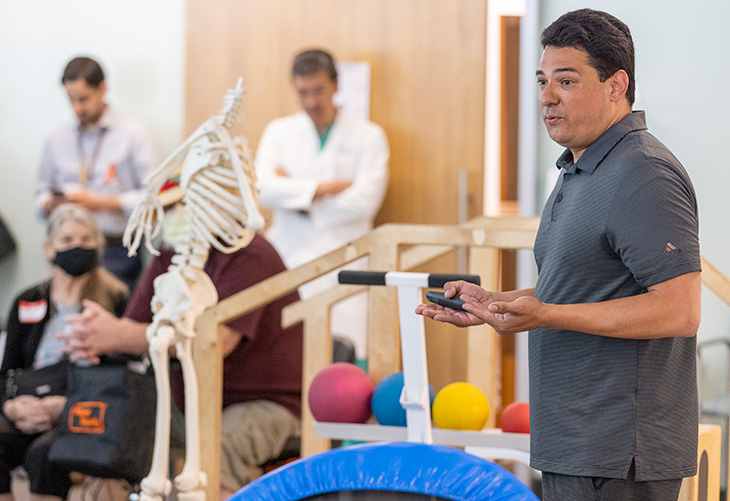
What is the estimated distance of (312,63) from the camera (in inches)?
168

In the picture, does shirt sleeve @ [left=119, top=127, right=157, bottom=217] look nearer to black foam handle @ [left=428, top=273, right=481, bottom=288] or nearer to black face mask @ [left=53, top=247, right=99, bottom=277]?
black face mask @ [left=53, top=247, right=99, bottom=277]

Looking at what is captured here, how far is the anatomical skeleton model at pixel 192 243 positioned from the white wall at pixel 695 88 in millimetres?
953

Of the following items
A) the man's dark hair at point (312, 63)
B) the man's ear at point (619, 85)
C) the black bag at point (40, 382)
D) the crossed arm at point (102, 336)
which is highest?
the man's dark hair at point (312, 63)

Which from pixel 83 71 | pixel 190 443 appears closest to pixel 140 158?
pixel 83 71

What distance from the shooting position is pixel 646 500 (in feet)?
4.76

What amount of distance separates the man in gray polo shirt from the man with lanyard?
3.44 meters

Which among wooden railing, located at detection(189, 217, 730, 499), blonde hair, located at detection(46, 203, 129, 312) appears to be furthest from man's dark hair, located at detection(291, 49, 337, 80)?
wooden railing, located at detection(189, 217, 730, 499)

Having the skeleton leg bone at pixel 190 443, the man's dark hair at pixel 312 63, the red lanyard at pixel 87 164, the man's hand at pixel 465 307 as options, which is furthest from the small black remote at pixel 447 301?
the red lanyard at pixel 87 164

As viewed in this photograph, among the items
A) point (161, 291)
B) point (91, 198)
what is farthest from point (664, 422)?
point (91, 198)

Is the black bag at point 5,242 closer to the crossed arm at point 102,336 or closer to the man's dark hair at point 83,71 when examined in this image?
the man's dark hair at point 83,71

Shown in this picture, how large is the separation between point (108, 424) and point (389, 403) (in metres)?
0.80

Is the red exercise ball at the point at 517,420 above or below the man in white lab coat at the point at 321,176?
below

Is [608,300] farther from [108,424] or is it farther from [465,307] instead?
[108,424]

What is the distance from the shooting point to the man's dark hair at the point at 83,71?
4.70 m
